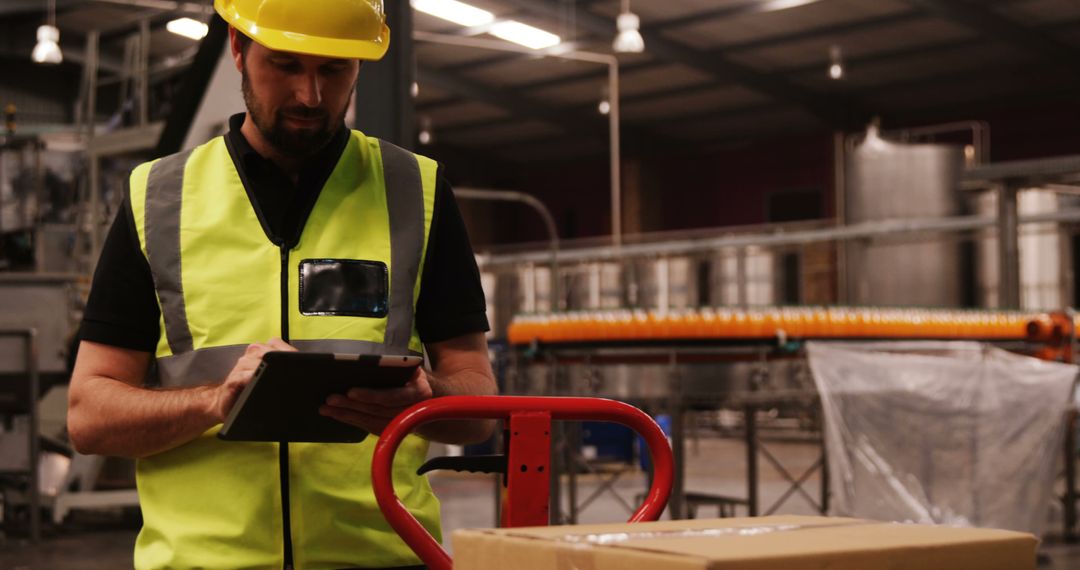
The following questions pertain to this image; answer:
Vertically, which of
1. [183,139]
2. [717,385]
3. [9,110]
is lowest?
[717,385]

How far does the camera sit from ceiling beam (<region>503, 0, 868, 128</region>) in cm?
1803

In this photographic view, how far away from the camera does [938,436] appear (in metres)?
6.83

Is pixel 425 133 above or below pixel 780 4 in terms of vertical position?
below

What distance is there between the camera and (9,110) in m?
11.0

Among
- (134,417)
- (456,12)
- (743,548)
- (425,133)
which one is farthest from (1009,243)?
(425,133)

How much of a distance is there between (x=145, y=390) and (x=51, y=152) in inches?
338

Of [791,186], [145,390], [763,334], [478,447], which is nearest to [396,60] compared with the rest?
[763,334]

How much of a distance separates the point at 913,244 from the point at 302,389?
52.8 feet

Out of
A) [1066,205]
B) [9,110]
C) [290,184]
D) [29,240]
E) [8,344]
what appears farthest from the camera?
[1066,205]

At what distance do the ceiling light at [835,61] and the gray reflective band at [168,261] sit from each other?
57.7ft

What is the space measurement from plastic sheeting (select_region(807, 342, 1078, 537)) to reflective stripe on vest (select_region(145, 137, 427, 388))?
16.1ft

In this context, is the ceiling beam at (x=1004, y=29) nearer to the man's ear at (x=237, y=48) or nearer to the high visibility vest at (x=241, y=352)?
the man's ear at (x=237, y=48)

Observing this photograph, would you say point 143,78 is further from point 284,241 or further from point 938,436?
point 284,241

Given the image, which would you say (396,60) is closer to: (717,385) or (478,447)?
(717,385)
